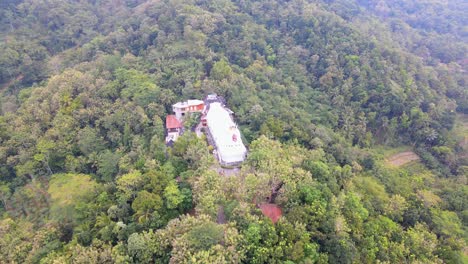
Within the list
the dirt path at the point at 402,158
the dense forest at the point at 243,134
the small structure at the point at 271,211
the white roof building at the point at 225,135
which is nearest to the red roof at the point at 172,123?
the dense forest at the point at 243,134

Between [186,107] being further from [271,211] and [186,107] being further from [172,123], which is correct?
[271,211]

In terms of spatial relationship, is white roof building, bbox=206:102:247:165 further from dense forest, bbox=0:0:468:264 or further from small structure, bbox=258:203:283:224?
small structure, bbox=258:203:283:224

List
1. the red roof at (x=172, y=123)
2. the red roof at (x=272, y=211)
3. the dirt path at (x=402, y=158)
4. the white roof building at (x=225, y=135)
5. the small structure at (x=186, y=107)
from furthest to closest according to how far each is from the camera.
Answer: the dirt path at (x=402, y=158) < the small structure at (x=186, y=107) < the red roof at (x=172, y=123) < the white roof building at (x=225, y=135) < the red roof at (x=272, y=211)

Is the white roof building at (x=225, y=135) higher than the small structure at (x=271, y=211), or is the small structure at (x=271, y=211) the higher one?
the white roof building at (x=225, y=135)

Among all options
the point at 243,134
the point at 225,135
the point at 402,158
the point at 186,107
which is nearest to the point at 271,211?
the point at 225,135

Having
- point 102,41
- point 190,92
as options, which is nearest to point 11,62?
point 102,41

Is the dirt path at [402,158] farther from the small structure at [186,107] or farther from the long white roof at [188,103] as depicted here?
the long white roof at [188,103]
